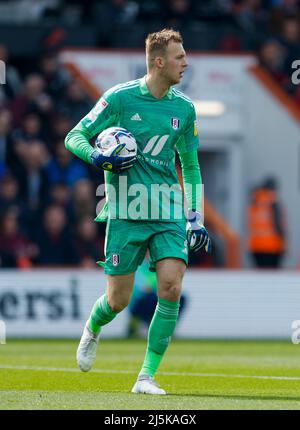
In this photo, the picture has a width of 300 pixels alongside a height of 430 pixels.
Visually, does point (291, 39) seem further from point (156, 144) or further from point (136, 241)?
point (136, 241)

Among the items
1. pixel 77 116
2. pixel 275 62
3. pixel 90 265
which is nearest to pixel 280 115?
pixel 275 62

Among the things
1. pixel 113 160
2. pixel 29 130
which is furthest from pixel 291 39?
pixel 113 160

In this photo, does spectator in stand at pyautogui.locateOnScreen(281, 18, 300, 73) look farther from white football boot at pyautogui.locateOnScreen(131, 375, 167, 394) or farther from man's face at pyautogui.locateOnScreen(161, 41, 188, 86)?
white football boot at pyautogui.locateOnScreen(131, 375, 167, 394)

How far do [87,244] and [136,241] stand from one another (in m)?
8.72

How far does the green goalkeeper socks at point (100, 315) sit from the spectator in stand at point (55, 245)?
25.9 feet

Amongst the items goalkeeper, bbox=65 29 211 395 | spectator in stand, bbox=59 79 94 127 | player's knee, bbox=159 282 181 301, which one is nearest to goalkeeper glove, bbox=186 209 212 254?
goalkeeper, bbox=65 29 211 395

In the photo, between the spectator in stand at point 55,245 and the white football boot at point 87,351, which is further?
the spectator in stand at point 55,245

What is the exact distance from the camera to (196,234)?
355 inches

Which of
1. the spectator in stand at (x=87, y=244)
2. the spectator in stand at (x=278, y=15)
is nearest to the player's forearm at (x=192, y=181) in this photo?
the spectator in stand at (x=87, y=244)

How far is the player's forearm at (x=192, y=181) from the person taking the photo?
917cm

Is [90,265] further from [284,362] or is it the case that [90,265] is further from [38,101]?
[284,362]

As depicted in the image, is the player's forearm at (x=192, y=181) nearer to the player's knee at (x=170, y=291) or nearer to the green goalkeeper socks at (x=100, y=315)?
the player's knee at (x=170, y=291)

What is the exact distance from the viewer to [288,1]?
23.4m

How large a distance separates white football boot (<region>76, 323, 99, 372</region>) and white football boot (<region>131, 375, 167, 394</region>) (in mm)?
704
